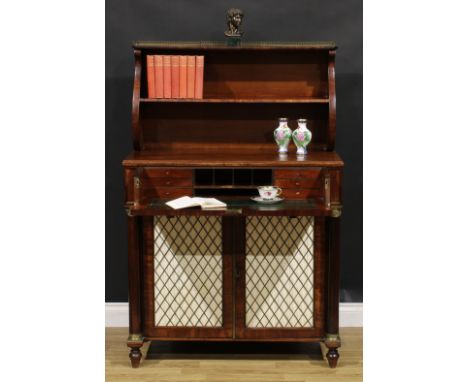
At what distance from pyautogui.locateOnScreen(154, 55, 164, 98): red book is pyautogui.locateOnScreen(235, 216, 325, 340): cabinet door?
3.02 ft

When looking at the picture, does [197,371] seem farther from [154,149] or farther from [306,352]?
[154,149]

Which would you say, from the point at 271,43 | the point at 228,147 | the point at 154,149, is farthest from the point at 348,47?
the point at 154,149

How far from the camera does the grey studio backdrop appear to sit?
5023 millimetres

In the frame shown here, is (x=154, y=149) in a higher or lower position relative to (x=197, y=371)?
higher

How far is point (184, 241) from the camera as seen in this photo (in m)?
4.59

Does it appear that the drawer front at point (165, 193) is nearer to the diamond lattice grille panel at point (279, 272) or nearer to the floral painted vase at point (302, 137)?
the diamond lattice grille panel at point (279, 272)

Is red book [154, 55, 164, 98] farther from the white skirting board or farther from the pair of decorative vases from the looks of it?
the white skirting board

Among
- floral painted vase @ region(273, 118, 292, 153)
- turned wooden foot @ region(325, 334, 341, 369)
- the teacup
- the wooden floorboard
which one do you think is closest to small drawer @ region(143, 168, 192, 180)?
the teacup

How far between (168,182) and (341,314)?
61.1 inches

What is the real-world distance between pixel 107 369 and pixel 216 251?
91cm

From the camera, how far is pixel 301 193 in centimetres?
450

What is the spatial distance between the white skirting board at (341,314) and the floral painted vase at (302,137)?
1.12m

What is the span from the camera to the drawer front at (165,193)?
451 centimetres

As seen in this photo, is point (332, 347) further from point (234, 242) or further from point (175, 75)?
point (175, 75)
